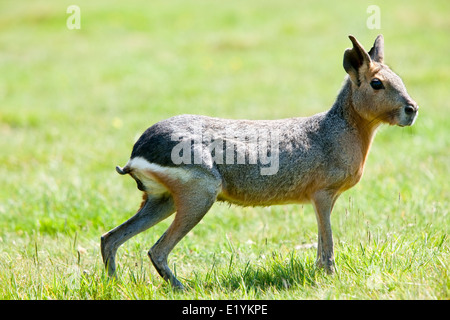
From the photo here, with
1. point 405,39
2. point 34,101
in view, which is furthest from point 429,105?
point 34,101

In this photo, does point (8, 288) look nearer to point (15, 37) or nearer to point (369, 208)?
point (369, 208)

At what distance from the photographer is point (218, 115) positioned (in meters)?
10.7

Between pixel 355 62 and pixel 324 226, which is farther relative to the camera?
pixel 355 62

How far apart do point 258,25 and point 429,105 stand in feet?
32.3

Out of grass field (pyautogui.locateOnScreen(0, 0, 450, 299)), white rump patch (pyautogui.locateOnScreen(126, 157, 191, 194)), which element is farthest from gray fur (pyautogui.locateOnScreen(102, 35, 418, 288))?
grass field (pyautogui.locateOnScreen(0, 0, 450, 299))

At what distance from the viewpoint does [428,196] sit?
634 cm

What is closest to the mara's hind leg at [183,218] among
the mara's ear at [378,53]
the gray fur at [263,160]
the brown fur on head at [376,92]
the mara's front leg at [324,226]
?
the gray fur at [263,160]

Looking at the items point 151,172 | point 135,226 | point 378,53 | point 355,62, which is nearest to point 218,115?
point 378,53

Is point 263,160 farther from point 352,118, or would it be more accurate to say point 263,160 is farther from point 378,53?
point 378,53

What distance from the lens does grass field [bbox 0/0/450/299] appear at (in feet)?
14.3

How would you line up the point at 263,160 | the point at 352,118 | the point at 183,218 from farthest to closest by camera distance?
the point at 352,118, the point at 263,160, the point at 183,218

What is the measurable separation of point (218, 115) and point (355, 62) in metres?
5.91

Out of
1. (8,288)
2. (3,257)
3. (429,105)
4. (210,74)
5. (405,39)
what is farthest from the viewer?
(405,39)

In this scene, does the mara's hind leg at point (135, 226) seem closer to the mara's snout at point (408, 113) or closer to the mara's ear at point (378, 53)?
the mara's snout at point (408, 113)
